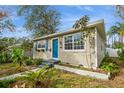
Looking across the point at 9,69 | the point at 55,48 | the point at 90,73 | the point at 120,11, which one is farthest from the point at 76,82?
the point at 120,11

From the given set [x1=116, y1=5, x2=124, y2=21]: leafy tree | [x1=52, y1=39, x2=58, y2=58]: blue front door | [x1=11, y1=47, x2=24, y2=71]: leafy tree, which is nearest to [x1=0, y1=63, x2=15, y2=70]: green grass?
[x1=11, y1=47, x2=24, y2=71]: leafy tree

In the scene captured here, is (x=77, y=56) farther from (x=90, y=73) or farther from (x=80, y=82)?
(x=80, y=82)

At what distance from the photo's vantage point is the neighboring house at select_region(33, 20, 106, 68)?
1191cm

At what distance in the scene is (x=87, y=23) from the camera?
11.8m

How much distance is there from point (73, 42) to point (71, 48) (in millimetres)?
438

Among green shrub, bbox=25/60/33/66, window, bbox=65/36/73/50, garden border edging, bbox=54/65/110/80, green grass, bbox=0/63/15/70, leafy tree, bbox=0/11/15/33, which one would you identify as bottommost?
garden border edging, bbox=54/65/110/80

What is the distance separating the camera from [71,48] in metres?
13.1

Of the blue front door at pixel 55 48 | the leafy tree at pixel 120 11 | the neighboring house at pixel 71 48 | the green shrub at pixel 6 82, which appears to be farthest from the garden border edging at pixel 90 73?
the leafy tree at pixel 120 11

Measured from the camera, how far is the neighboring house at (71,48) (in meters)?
11.9

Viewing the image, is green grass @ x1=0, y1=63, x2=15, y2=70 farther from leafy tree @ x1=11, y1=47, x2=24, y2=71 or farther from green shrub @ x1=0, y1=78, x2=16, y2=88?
green shrub @ x1=0, y1=78, x2=16, y2=88

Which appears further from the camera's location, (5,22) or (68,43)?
(68,43)

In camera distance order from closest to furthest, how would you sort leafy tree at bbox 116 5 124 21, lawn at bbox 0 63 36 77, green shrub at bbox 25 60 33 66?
1. lawn at bbox 0 63 36 77
2. green shrub at bbox 25 60 33 66
3. leafy tree at bbox 116 5 124 21
